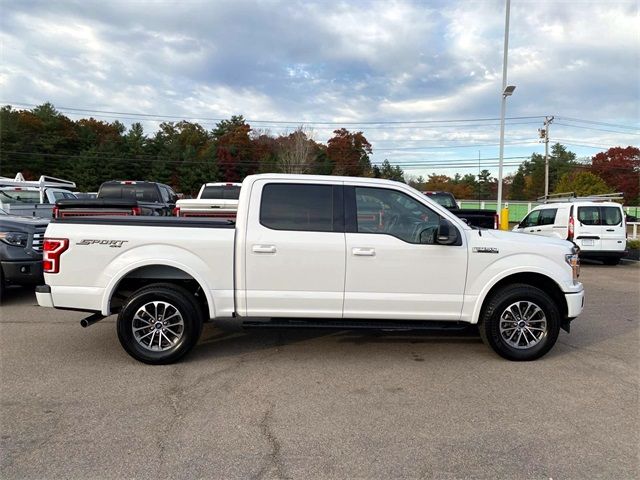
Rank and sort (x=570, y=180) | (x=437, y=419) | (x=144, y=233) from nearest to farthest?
1. (x=437, y=419)
2. (x=144, y=233)
3. (x=570, y=180)

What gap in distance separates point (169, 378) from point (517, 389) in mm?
3313

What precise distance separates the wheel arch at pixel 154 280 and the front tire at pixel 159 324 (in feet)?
0.39

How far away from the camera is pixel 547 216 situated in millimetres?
14148

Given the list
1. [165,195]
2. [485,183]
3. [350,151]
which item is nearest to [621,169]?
[485,183]

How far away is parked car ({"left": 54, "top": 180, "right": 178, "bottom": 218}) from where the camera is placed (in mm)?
7805

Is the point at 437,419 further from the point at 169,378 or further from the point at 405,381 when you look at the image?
the point at 169,378

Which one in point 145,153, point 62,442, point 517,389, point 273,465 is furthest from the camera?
point 145,153

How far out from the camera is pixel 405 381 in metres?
4.47

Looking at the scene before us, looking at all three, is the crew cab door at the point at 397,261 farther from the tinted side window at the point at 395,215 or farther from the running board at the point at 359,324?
the running board at the point at 359,324

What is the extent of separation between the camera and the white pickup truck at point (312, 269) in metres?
4.74

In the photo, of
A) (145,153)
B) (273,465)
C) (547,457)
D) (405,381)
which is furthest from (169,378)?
(145,153)

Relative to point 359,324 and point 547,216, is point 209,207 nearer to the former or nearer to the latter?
point 359,324

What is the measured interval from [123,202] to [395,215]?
5095mm

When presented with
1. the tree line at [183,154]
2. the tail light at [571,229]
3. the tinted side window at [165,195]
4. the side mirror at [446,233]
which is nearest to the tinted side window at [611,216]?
the tail light at [571,229]
